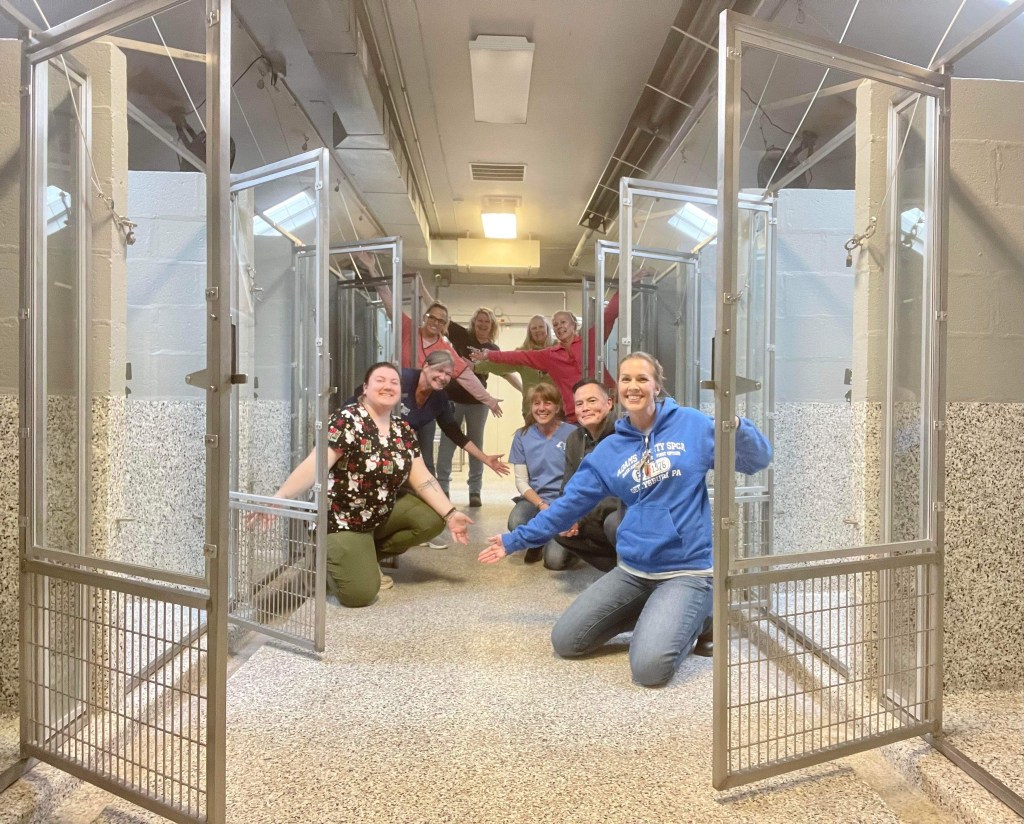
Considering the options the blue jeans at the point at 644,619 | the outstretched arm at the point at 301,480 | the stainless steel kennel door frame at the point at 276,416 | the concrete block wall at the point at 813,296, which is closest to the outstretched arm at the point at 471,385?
the stainless steel kennel door frame at the point at 276,416

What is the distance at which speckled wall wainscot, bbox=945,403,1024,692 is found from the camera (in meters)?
1.94

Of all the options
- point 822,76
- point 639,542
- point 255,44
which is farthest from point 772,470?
point 255,44

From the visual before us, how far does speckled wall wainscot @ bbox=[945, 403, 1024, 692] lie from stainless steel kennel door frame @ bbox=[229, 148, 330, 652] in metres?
1.85

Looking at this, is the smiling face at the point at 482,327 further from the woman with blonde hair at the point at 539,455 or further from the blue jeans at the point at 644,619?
the blue jeans at the point at 644,619

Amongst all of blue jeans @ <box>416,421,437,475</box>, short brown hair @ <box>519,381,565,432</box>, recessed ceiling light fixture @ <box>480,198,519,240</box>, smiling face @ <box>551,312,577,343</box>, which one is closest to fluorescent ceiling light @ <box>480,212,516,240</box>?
recessed ceiling light fixture @ <box>480,198,519,240</box>

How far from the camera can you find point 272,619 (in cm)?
261

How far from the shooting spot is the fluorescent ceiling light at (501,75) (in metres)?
3.39

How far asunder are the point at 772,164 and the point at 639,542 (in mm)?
1269

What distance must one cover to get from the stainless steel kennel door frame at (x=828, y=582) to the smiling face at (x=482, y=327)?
3.99 meters

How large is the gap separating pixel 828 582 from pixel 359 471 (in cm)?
180

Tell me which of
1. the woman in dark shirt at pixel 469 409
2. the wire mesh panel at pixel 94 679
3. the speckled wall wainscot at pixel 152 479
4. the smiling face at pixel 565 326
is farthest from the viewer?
the woman in dark shirt at pixel 469 409

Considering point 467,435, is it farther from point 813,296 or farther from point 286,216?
point 813,296

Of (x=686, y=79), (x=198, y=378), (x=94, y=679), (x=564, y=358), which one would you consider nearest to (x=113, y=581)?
(x=94, y=679)

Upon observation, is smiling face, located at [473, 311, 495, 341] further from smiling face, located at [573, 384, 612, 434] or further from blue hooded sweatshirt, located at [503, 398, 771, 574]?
blue hooded sweatshirt, located at [503, 398, 771, 574]
